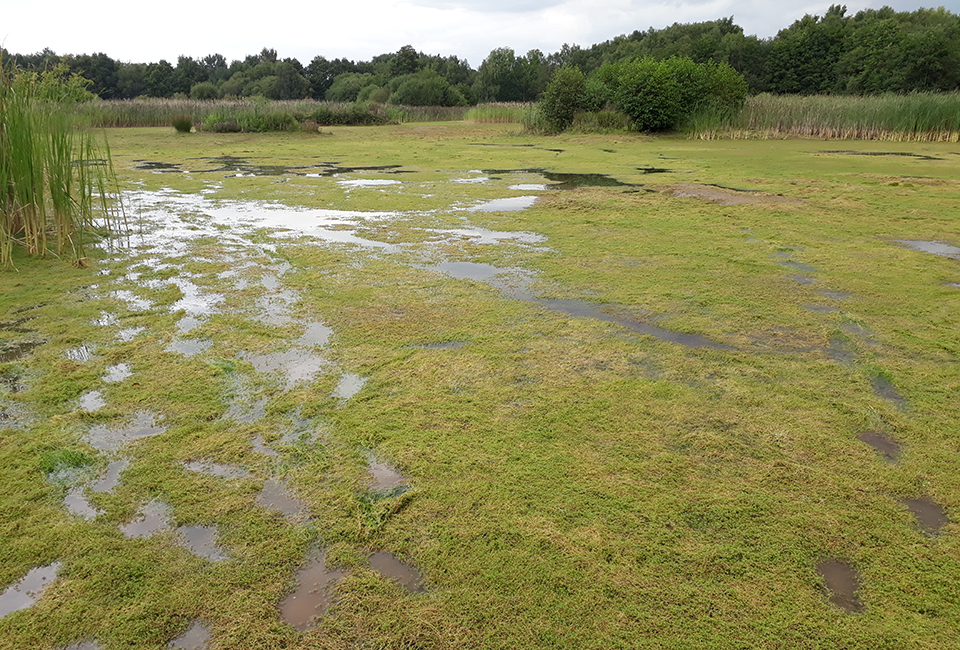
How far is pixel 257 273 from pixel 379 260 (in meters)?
1.25

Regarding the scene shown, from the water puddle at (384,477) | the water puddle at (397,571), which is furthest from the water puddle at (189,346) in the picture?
the water puddle at (397,571)

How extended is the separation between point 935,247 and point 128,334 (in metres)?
8.59

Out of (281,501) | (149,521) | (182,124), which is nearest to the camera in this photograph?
(149,521)

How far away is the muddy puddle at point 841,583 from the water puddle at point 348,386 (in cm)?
245

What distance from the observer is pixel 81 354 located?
4.04 meters

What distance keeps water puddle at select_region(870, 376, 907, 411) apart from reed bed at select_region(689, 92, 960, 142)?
2252 centimetres

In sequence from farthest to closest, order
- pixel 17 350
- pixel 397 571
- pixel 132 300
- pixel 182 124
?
pixel 182 124, pixel 132 300, pixel 17 350, pixel 397 571

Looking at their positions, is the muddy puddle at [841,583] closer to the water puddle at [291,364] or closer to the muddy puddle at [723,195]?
the water puddle at [291,364]

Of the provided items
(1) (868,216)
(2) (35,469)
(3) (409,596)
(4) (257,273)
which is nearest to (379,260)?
(4) (257,273)

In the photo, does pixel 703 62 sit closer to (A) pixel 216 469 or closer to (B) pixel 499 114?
(B) pixel 499 114

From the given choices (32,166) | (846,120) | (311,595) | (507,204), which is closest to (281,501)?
(311,595)

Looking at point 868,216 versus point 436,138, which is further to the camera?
point 436,138

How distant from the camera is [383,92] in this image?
5003 centimetres

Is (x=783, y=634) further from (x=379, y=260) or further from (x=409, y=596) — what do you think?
(x=379, y=260)
